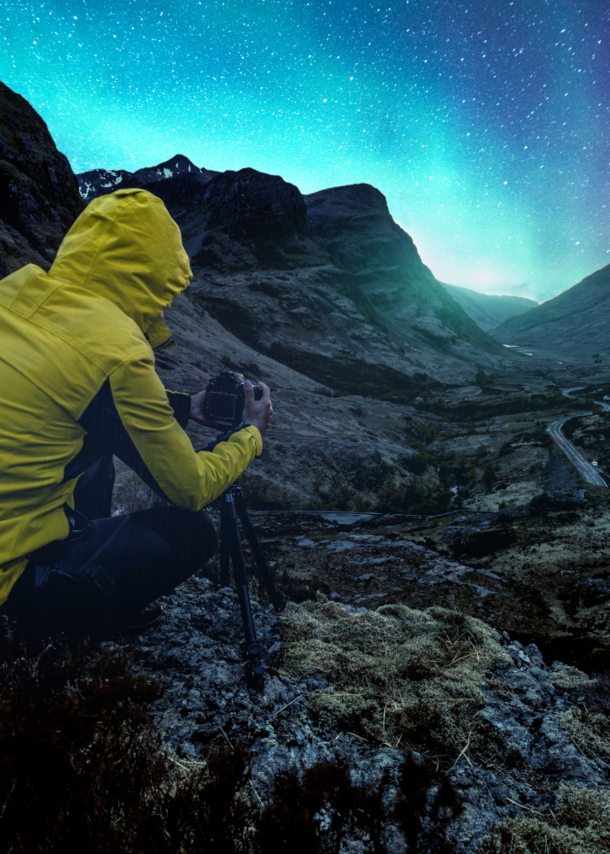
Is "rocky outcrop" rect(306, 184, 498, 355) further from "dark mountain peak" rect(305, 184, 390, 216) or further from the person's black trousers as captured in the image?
the person's black trousers

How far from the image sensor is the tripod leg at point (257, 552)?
9.91 ft

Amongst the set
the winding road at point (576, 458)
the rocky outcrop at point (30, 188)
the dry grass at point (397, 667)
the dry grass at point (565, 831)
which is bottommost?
the winding road at point (576, 458)

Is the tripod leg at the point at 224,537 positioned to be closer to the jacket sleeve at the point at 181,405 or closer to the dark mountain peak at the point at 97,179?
the jacket sleeve at the point at 181,405

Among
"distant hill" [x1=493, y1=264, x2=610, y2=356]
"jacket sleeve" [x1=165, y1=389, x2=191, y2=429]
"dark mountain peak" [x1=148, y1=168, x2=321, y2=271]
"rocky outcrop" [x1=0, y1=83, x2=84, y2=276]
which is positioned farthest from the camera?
"distant hill" [x1=493, y1=264, x2=610, y2=356]

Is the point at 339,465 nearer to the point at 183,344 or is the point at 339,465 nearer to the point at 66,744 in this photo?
the point at 66,744

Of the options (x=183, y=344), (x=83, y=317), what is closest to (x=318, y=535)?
(x=83, y=317)

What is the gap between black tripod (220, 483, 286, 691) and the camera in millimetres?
2361

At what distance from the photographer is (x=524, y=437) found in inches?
622

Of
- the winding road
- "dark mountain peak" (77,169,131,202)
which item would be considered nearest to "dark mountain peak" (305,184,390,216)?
"dark mountain peak" (77,169,131,202)

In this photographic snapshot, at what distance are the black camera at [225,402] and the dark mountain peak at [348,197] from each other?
83.5m

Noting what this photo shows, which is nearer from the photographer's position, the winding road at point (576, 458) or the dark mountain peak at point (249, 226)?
the winding road at point (576, 458)

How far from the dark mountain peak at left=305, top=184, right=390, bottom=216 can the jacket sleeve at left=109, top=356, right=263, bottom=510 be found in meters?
84.3

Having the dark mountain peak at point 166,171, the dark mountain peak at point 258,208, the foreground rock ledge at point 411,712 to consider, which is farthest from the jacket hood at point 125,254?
the dark mountain peak at point 166,171

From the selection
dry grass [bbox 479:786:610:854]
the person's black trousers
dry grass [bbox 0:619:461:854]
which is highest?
the person's black trousers
